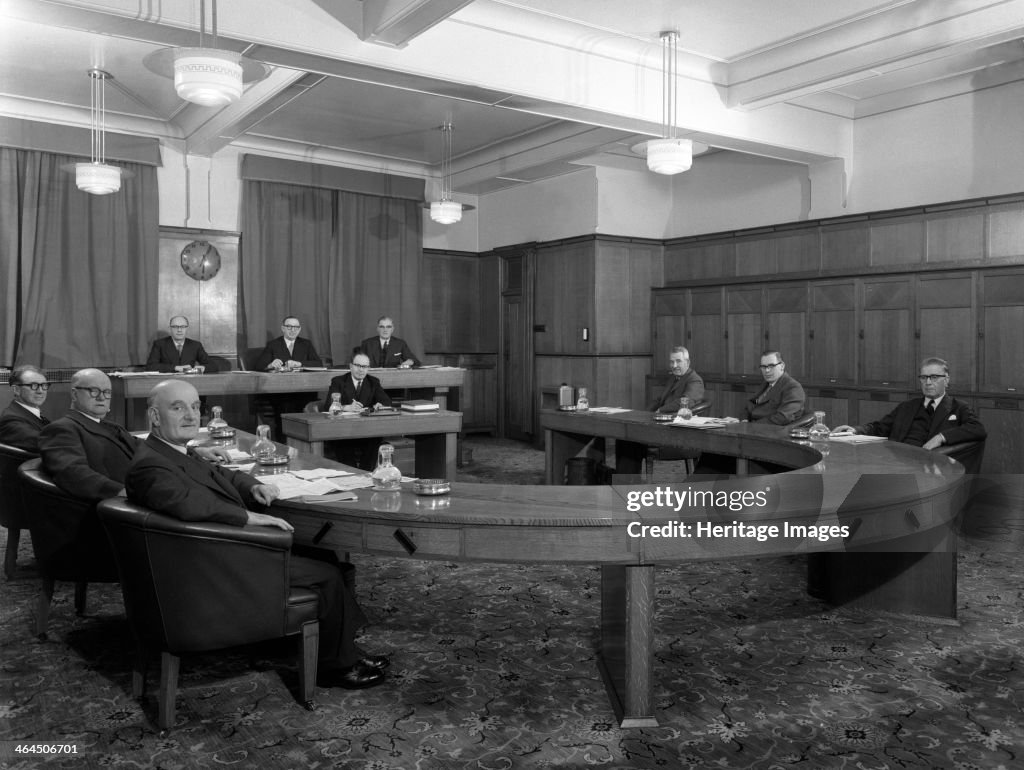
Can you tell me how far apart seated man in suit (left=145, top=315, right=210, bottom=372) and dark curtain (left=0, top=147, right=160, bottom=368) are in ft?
1.74

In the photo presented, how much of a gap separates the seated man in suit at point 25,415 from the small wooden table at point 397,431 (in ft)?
5.20

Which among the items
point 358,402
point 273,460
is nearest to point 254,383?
point 358,402

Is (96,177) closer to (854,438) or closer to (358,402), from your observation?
(358,402)

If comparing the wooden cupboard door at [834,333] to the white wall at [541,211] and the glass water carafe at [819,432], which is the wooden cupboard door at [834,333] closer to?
the white wall at [541,211]

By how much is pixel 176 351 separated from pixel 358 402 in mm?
2679

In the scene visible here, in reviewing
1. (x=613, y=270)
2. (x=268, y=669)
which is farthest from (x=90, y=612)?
(x=613, y=270)

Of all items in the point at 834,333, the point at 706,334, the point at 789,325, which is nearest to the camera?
the point at 834,333

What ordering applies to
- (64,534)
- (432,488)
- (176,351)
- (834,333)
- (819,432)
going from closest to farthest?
(432,488), (64,534), (819,432), (834,333), (176,351)

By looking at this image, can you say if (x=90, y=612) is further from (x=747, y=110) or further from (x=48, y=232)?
(x=747, y=110)

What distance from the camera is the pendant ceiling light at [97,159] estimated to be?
6.95 metres

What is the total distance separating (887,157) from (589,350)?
3.68 meters

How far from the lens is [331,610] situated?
305 centimetres

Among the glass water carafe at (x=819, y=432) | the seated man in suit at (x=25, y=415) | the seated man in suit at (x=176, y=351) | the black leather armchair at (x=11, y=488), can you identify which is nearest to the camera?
the black leather armchair at (x=11, y=488)

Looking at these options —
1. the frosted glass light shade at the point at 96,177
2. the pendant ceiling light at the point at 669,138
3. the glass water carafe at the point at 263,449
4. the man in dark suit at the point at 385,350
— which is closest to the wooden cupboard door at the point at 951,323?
the pendant ceiling light at the point at 669,138
